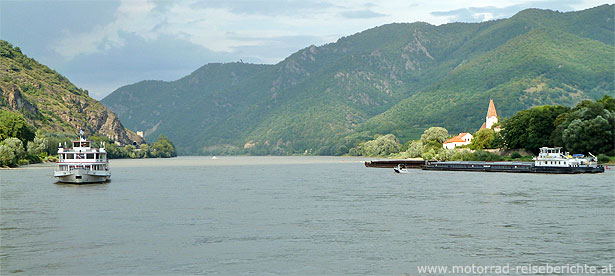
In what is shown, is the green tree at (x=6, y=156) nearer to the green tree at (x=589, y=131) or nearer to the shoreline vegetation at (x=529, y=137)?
the shoreline vegetation at (x=529, y=137)

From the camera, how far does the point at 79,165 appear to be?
9525 cm

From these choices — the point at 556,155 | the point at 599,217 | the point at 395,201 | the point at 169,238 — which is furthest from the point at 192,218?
the point at 556,155

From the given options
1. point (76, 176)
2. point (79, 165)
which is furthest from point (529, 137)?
point (76, 176)

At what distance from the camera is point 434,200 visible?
64688 mm

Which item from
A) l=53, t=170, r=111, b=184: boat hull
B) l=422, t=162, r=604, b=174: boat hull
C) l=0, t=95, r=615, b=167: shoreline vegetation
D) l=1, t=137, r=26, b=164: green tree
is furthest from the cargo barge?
l=1, t=137, r=26, b=164: green tree

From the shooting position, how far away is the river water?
103 feet

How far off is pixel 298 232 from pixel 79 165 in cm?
6357

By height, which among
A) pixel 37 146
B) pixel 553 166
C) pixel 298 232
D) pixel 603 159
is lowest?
pixel 298 232

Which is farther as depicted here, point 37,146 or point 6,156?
point 37,146

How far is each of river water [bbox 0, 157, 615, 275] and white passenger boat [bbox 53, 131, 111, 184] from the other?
2009cm

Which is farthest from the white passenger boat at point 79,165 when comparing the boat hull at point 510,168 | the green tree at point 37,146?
the green tree at point 37,146

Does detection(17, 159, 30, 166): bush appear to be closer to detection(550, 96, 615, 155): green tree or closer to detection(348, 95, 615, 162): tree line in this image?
detection(348, 95, 615, 162): tree line

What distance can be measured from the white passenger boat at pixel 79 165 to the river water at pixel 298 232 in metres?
20.1

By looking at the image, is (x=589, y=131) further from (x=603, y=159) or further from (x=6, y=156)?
(x=6, y=156)
